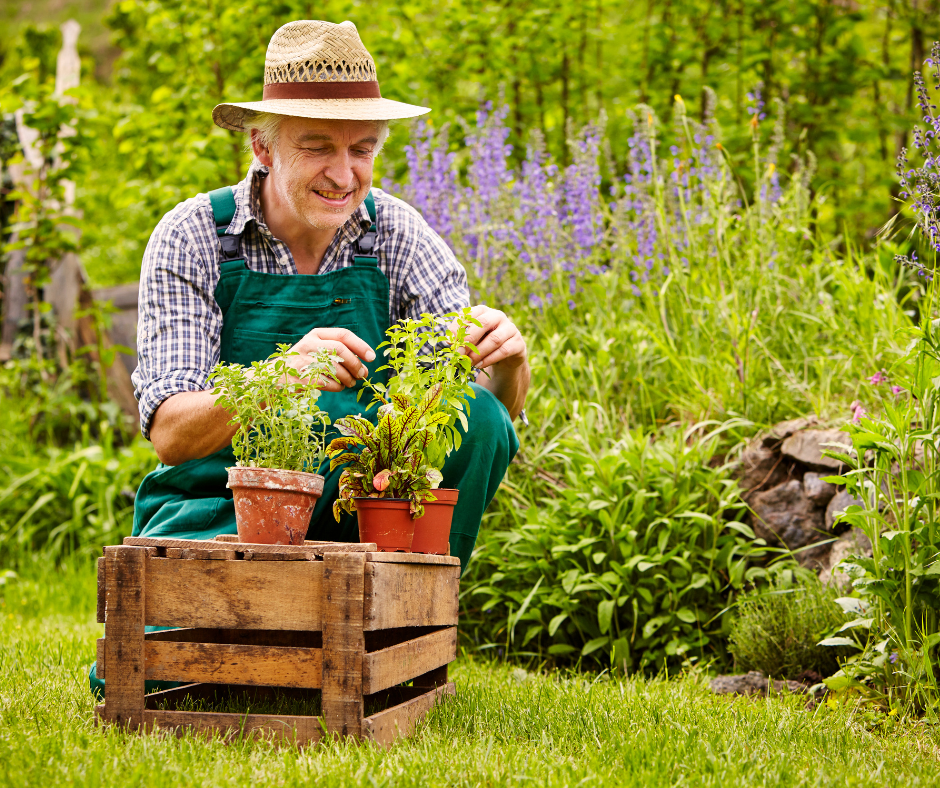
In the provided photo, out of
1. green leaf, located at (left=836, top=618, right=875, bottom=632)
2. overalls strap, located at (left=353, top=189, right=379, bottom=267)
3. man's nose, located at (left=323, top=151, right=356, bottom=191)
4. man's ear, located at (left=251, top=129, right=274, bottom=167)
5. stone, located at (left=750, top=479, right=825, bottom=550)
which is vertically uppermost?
man's ear, located at (left=251, top=129, right=274, bottom=167)

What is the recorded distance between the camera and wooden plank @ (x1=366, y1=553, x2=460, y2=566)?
1734mm

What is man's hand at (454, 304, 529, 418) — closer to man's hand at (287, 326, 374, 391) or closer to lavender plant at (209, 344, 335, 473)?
man's hand at (287, 326, 374, 391)

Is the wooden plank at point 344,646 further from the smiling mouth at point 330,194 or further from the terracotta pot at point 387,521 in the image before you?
the smiling mouth at point 330,194

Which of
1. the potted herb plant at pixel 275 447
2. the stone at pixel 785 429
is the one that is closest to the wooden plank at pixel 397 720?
the potted herb plant at pixel 275 447

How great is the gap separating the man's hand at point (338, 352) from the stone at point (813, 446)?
164 cm

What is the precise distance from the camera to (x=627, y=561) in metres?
2.90

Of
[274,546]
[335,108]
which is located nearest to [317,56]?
[335,108]

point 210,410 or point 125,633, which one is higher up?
point 210,410

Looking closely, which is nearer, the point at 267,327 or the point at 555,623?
the point at 267,327

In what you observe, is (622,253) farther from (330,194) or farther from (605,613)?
(330,194)

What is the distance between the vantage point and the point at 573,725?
1931mm

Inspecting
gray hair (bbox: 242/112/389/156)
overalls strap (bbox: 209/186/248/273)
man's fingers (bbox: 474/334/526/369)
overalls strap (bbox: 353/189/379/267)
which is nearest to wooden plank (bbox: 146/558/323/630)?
man's fingers (bbox: 474/334/526/369)

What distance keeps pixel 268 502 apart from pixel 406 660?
417mm

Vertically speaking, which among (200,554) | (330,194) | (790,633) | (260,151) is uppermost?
(260,151)
